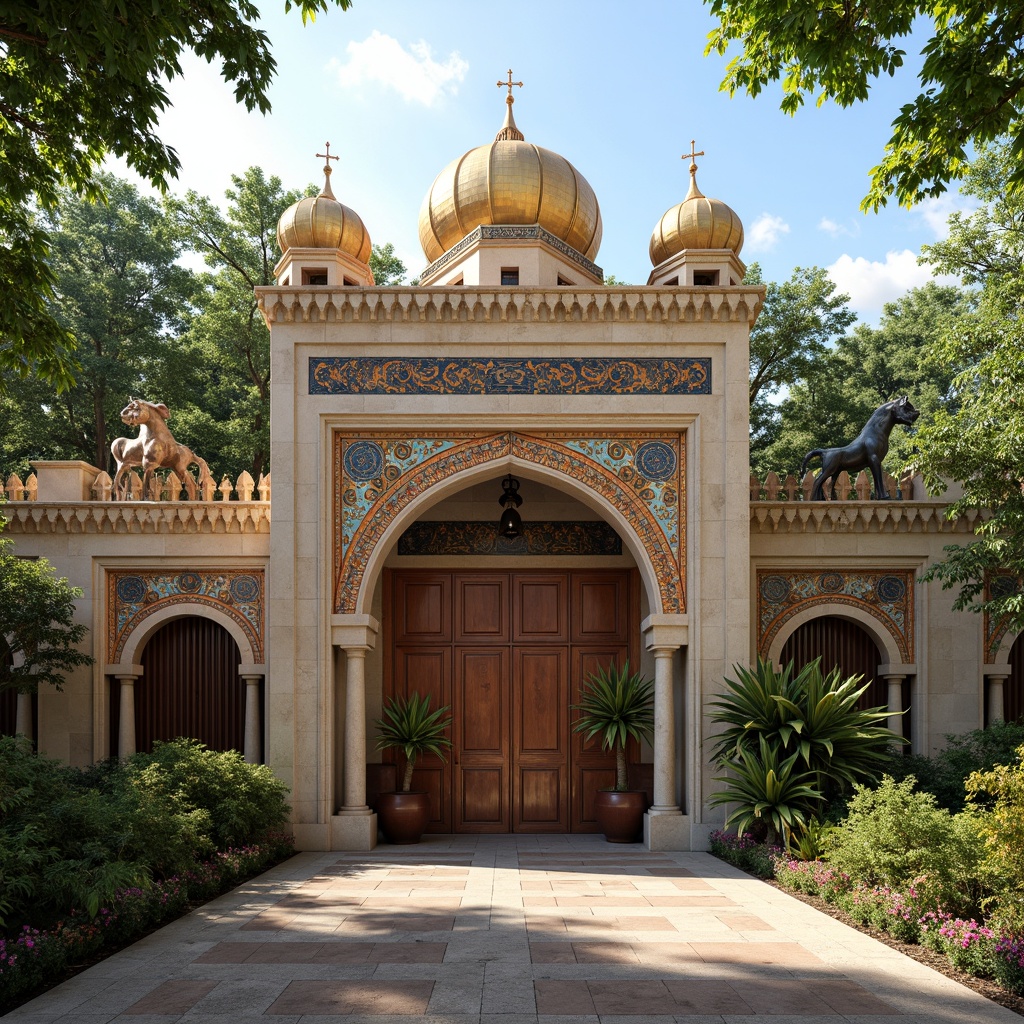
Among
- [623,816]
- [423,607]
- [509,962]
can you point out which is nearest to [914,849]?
[509,962]

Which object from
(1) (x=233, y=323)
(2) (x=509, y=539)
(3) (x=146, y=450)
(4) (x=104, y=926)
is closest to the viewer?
(4) (x=104, y=926)

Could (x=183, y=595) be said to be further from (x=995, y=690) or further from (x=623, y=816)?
(x=995, y=690)

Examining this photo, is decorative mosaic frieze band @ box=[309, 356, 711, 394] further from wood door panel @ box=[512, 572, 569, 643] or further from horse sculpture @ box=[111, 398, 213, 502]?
wood door panel @ box=[512, 572, 569, 643]

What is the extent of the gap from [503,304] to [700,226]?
2.38 metres

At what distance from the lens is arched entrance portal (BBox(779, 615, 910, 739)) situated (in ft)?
38.7

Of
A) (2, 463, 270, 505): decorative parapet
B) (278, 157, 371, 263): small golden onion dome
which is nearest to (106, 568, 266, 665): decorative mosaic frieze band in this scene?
(2, 463, 270, 505): decorative parapet

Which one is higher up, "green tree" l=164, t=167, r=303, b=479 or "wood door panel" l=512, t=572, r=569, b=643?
"green tree" l=164, t=167, r=303, b=479

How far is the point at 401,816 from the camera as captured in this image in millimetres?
10938

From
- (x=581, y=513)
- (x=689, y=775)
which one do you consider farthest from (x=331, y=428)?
(x=689, y=775)

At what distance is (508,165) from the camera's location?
11969mm

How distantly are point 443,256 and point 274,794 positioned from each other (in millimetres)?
6357

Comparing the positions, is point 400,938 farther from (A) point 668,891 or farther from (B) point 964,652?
(B) point 964,652

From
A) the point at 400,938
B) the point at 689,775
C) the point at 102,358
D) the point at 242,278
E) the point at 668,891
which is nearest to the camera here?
the point at 400,938

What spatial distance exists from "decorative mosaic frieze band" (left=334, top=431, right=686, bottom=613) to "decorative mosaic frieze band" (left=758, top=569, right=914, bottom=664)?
1.28 meters
